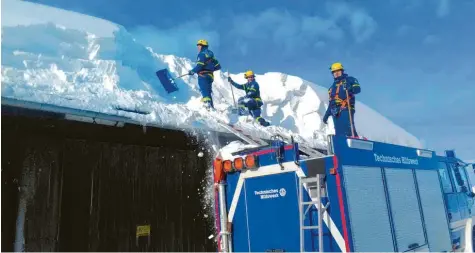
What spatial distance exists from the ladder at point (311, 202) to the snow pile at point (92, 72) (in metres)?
3.10

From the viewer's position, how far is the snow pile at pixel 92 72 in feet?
21.5

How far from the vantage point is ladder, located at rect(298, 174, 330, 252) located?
14.3 feet

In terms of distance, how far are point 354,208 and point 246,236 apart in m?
1.55

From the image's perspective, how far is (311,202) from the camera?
4.54 metres

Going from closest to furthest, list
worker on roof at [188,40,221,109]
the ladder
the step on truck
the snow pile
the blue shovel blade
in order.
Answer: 1. the ladder
2. the step on truck
3. the snow pile
4. worker on roof at [188,40,221,109]
5. the blue shovel blade

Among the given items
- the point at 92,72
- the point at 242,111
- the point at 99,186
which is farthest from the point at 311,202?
the point at 242,111

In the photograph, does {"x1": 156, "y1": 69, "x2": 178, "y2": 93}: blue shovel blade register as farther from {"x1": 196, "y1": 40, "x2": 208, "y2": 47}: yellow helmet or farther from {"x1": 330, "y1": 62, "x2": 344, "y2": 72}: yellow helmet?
{"x1": 330, "y1": 62, "x2": 344, "y2": 72}: yellow helmet

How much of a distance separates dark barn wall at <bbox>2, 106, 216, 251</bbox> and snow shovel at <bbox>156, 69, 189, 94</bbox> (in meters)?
3.96

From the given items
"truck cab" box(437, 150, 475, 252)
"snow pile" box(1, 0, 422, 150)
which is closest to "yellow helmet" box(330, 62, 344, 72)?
"snow pile" box(1, 0, 422, 150)

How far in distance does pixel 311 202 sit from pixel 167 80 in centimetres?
799

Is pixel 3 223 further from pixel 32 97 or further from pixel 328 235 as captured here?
pixel 328 235

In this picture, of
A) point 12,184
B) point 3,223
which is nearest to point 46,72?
point 12,184

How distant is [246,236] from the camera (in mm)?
5340

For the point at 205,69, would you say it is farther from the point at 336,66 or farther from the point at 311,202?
the point at 311,202
